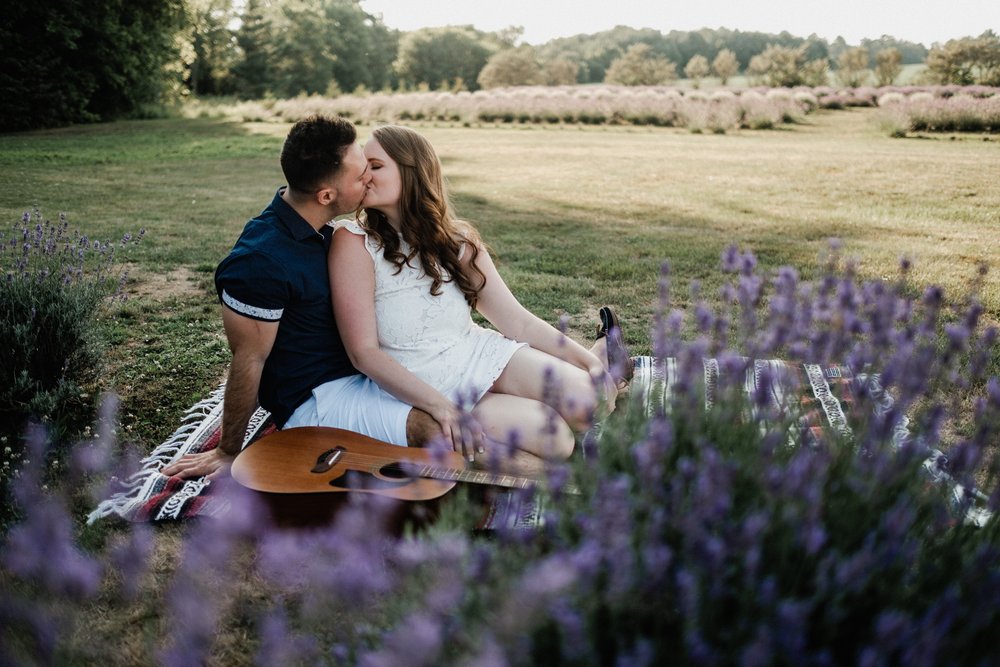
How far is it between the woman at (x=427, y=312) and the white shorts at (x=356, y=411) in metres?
0.07

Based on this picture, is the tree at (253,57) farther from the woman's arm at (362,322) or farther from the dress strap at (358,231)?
the woman's arm at (362,322)

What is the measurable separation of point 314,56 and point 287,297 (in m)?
43.0

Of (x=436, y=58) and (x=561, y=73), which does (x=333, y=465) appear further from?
(x=436, y=58)

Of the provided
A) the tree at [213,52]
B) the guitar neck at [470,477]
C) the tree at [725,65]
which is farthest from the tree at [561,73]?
the guitar neck at [470,477]

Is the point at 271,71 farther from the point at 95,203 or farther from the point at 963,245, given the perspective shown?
the point at 963,245

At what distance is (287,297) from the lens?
2.57 meters

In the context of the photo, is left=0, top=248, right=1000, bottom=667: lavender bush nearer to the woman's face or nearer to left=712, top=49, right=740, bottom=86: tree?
the woman's face

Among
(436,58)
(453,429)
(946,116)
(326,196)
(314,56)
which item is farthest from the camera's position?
(436,58)

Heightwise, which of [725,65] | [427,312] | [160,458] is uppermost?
[725,65]

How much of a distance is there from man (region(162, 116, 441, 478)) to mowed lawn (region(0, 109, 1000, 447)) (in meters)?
0.86

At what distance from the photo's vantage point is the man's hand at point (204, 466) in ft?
8.95

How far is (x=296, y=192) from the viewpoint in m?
2.65

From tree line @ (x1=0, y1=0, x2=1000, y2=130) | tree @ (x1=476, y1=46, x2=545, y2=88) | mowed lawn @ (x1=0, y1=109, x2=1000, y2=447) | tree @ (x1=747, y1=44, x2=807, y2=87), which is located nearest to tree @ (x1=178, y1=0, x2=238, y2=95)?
tree line @ (x1=0, y1=0, x2=1000, y2=130)

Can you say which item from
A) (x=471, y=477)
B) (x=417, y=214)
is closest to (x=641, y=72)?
(x=417, y=214)
